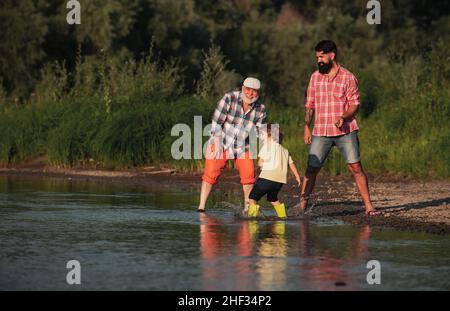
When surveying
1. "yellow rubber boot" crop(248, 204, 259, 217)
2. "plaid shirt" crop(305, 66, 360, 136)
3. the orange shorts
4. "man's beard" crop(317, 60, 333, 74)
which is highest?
"man's beard" crop(317, 60, 333, 74)

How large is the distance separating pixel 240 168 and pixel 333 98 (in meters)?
1.56

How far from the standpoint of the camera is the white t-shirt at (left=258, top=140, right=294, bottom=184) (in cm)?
1479

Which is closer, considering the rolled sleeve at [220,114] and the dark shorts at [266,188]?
the dark shorts at [266,188]

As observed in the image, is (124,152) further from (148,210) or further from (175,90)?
(148,210)

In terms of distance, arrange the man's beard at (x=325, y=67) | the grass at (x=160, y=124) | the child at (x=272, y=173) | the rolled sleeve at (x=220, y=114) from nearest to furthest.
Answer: the man's beard at (x=325, y=67) < the child at (x=272, y=173) < the rolled sleeve at (x=220, y=114) < the grass at (x=160, y=124)

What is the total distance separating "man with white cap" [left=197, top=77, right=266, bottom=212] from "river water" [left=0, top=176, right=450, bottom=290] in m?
0.68

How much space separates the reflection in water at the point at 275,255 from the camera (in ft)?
31.9

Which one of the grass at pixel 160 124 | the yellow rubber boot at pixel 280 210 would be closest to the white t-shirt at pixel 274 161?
the yellow rubber boot at pixel 280 210

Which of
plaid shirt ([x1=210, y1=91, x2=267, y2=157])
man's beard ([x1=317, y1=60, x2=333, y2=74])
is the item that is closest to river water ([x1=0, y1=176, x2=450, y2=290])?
plaid shirt ([x1=210, y1=91, x2=267, y2=157])

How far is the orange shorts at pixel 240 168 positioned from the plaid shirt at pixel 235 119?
0.17 metres

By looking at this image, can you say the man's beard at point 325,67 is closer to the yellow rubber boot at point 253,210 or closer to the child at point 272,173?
the child at point 272,173

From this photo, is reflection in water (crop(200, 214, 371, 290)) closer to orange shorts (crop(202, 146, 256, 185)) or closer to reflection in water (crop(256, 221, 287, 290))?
reflection in water (crop(256, 221, 287, 290))

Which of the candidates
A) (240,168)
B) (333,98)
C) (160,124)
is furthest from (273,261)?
(160,124)

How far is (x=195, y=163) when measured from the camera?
75.8ft
